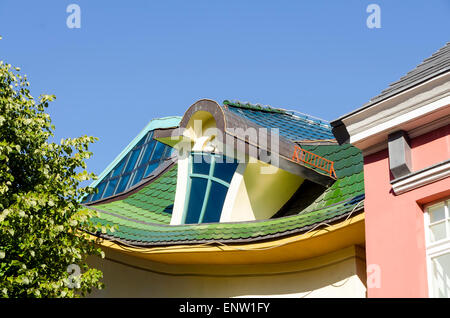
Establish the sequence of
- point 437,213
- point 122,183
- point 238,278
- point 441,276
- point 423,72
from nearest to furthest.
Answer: point 441,276, point 437,213, point 423,72, point 238,278, point 122,183

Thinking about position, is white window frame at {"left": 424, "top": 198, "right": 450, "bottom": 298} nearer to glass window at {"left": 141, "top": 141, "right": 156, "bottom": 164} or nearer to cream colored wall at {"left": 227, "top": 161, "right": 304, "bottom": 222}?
cream colored wall at {"left": 227, "top": 161, "right": 304, "bottom": 222}

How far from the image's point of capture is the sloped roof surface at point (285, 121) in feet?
62.7

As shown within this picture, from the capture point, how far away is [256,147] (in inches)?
596

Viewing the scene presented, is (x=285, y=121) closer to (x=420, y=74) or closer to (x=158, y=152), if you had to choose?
(x=420, y=74)

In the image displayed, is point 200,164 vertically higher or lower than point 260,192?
higher

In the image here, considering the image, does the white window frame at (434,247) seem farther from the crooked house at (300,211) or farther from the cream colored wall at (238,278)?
the cream colored wall at (238,278)

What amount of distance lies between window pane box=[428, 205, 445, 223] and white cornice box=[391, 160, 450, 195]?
34 centimetres

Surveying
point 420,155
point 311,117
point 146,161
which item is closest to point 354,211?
point 420,155

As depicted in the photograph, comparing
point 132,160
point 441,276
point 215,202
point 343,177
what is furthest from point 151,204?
point 132,160

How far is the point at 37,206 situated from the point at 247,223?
4546mm

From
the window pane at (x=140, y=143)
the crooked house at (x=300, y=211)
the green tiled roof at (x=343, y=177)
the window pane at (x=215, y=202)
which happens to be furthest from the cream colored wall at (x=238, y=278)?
the window pane at (x=140, y=143)

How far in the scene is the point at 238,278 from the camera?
580 inches

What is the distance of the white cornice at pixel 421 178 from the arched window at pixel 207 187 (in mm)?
5797

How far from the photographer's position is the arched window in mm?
15547
